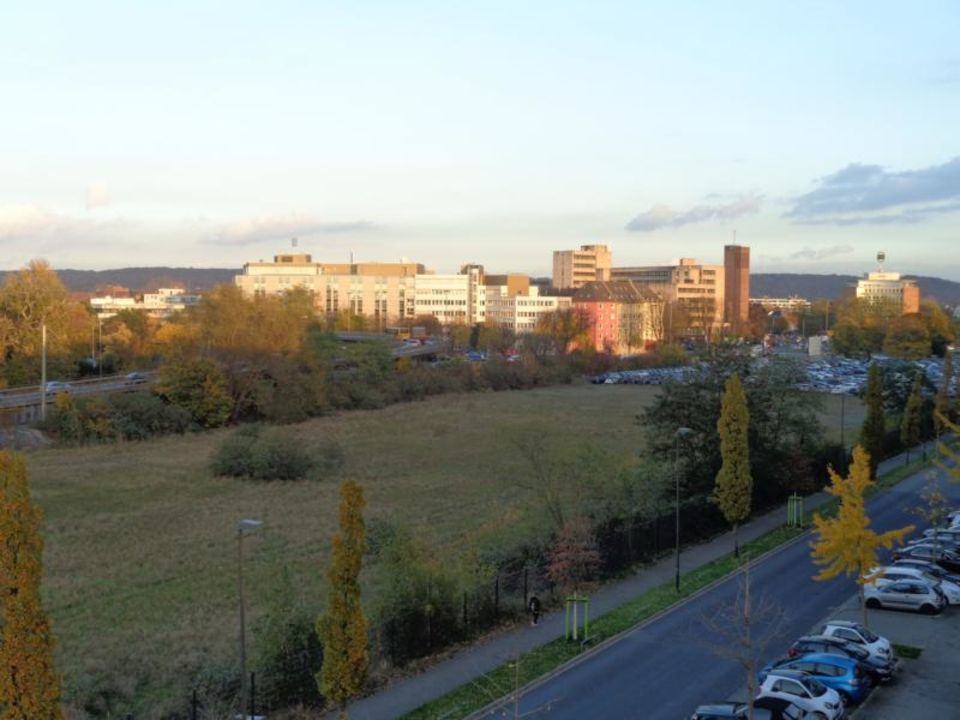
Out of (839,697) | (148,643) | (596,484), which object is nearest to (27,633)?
(148,643)

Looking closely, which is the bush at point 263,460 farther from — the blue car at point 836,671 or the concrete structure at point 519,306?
the concrete structure at point 519,306

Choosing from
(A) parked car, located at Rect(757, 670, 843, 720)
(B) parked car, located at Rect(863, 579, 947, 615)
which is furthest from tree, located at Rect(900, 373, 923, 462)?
(A) parked car, located at Rect(757, 670, 843, 720)

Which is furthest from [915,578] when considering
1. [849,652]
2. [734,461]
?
[734,461]

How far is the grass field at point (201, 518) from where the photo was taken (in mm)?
23906

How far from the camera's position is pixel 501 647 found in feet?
74.7

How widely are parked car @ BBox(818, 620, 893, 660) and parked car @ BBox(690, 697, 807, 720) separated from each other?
3942mm

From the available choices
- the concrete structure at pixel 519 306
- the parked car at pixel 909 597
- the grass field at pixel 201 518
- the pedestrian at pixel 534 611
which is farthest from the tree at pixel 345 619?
the concrete structure at pixel 519 306

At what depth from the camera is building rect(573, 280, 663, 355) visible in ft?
523

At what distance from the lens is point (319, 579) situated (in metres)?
29.2

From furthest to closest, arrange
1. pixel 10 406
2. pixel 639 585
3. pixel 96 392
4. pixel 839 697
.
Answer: pixel 96 392
pixel 10 406
pixel 639 585
pixel 839 697

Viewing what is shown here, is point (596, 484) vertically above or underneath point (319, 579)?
above

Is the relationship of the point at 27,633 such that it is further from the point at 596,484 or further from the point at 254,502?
the point at 254,502

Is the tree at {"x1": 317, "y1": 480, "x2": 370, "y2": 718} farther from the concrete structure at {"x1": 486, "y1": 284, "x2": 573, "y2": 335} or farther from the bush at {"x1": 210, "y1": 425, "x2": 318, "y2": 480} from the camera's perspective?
the concrete structure at {"x1": 486, "y1": 284, "x2": 573, "y2": 335}

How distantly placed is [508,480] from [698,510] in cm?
1492
